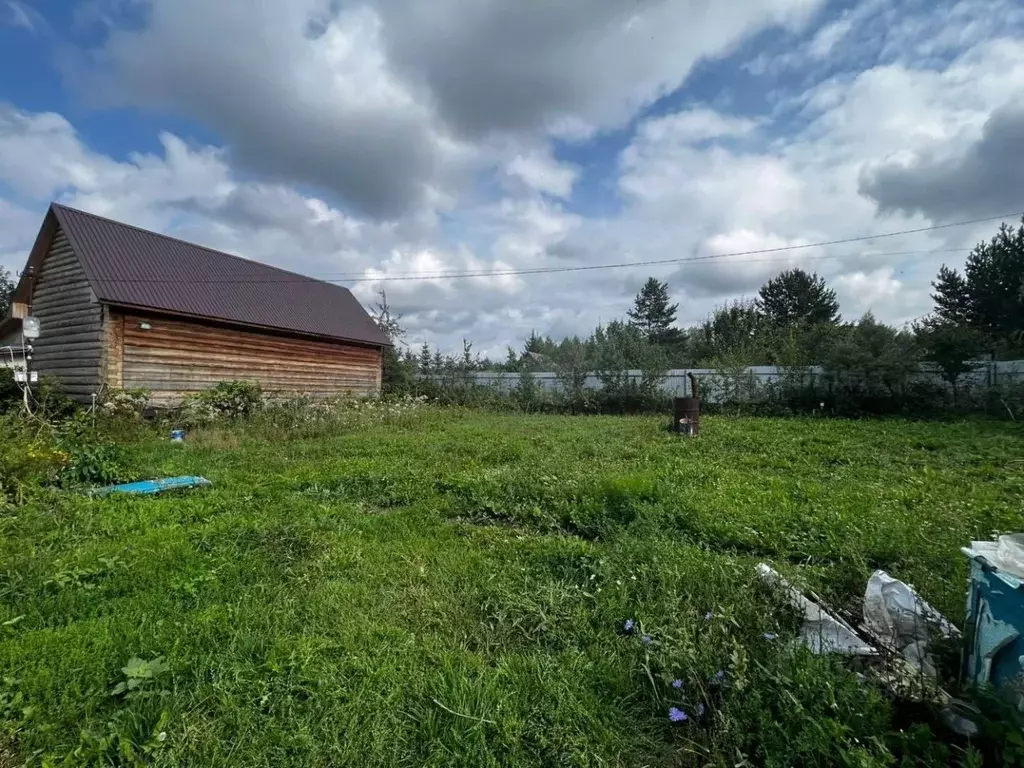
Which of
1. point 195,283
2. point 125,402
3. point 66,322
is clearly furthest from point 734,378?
point 66,322

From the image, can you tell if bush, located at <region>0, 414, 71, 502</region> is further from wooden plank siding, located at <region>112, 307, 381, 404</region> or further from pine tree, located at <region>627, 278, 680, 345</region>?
pine tree, located at <region>627, 278, 680, 345</region>

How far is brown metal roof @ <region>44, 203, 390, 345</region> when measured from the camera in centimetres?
1096

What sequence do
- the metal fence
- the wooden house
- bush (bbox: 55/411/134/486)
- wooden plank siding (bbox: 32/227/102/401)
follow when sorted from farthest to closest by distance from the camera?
the metal fence < the wooden house < wooden plank siding (bbox: 32/227/102/401) < bush (bbox: 55/411/134/486)

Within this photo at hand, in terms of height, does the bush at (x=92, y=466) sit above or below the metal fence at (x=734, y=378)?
below

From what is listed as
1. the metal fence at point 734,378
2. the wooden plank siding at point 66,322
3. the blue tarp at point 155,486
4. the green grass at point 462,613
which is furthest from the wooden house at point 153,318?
the green grass at point 462,613

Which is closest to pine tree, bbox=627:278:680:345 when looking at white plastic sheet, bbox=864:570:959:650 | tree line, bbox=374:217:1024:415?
tree line, bbox=374:217:1024:415

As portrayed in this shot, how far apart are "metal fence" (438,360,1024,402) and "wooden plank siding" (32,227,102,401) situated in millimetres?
9786

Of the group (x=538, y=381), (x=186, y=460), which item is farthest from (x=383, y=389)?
(x=186, y=460)

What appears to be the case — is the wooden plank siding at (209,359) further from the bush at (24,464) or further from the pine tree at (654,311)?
the pine tree at (654,311)

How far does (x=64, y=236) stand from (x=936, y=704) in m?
16.0

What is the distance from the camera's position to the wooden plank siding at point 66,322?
10.5 metres

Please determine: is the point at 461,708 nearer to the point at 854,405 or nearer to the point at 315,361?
the point at 854,405

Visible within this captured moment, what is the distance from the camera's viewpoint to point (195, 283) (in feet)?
42.0

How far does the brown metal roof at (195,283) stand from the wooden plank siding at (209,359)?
41cm
